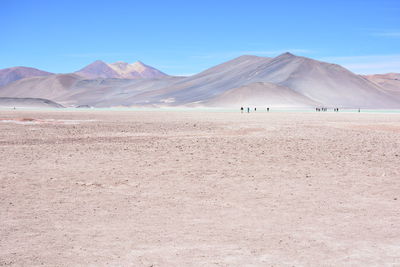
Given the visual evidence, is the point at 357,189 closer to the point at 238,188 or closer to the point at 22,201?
the point at 238,188

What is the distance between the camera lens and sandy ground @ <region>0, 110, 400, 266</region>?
20.2 ft

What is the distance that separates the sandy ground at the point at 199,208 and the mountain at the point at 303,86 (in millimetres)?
145330

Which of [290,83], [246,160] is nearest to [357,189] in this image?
[246,160]

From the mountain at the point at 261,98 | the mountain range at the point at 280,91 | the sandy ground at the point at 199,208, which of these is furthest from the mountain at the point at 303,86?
the sandy ground at the point at 199,208

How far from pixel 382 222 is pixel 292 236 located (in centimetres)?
173

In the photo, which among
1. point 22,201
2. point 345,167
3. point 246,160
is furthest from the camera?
point 246,160

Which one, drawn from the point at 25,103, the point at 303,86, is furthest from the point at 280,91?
the point at 25,103

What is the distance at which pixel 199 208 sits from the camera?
8695mm

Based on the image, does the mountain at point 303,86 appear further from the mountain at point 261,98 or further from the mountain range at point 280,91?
the mountain at point 261,98

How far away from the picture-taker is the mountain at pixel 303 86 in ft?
554

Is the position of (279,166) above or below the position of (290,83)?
below

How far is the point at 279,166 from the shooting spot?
13.6 meters

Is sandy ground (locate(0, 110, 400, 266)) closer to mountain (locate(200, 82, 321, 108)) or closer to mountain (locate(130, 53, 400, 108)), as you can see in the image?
mountain (locate(200, 82, 321, 108))

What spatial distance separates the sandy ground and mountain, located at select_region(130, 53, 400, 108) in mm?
145330
